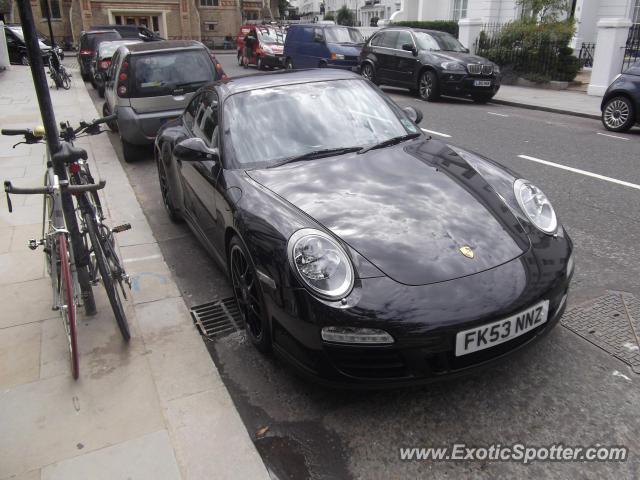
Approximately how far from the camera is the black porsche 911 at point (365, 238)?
2439 millimetres

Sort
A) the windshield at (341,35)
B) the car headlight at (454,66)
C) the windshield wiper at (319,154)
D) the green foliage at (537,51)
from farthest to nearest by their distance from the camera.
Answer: the windshield at (341,35), the green foliage at (537,51), the car headlight at (454,66), the windshield wiper at (319,154)

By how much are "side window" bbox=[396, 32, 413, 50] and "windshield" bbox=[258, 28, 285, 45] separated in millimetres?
9455

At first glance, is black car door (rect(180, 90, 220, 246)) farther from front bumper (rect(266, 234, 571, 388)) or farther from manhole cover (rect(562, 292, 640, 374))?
manhole cover (rect(562, 292, 640, 374))

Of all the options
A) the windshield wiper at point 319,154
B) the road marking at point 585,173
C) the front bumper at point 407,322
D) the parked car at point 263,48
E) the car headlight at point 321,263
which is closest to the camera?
the front bumper at point 407,322

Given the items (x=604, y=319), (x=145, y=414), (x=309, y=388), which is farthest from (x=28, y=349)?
(x=604, y=319)

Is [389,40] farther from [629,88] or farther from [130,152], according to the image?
[130,152]

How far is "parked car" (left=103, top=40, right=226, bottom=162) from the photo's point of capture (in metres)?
7.84

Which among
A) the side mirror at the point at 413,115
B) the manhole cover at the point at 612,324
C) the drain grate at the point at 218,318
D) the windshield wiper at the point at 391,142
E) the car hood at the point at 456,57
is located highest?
the side mirror at the point at 413,115

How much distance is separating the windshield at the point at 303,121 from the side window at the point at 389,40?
11.7 m

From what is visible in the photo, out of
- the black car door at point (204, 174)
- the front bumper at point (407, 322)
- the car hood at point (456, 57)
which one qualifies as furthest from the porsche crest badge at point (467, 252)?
the car hood at point (456, 57)

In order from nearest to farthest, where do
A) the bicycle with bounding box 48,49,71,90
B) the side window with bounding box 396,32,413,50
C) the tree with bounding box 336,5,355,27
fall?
the side window with bounding box 396,32,413,50 < the bicycle with bounding box 48,49,71,90 < the tree with bounding box 336,5,355,27

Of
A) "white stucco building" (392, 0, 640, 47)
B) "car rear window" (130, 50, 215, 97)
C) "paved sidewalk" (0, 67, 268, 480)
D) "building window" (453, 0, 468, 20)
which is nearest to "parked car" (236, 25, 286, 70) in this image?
"white stucco building" (392, 0, 640, 47)

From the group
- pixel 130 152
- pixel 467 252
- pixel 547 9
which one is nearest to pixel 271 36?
pixel 547 9

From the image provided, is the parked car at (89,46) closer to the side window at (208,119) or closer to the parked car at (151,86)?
the parked car at (151,86)
